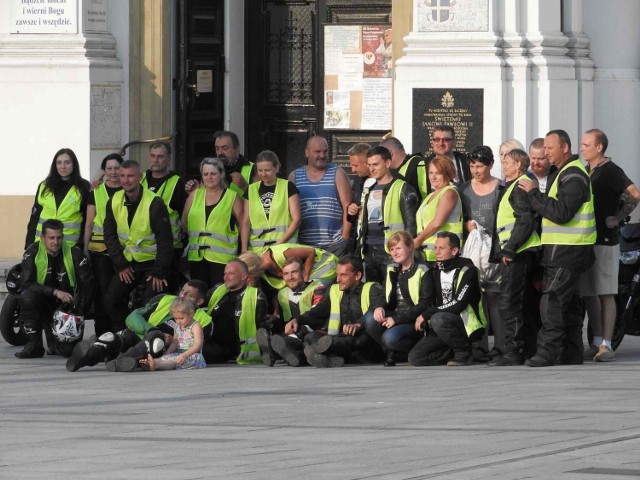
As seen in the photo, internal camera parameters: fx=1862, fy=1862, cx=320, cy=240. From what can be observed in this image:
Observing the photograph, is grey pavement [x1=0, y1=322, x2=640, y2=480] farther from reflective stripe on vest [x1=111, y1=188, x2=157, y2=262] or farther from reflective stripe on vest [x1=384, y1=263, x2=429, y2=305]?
reflective stripe on vest [x1=111, y1=188, x2=157, y2=262]

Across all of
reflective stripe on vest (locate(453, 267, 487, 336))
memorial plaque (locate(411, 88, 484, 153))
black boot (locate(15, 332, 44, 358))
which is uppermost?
memorial plaque (locate(411, 88, 484, 153))

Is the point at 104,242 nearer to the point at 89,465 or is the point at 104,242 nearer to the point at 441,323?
the point at 441,323

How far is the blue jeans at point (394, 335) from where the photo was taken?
14.1 meters

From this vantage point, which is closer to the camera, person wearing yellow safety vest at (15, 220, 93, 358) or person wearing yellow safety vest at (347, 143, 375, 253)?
person wearing yellow safety vest at (15, 220, 93, 358)

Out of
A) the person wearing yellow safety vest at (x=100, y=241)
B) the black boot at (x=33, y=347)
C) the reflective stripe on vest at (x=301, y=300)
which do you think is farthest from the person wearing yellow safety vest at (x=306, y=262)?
the black boot at (x=33, y=347)

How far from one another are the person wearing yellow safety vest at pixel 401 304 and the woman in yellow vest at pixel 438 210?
26 cm

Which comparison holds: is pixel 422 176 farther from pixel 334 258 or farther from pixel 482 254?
pixel 482 254

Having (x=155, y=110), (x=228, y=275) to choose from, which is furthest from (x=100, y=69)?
(x=228, y=275)

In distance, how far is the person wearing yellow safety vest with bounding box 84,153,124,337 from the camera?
50.8 ft

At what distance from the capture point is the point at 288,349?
14195mm

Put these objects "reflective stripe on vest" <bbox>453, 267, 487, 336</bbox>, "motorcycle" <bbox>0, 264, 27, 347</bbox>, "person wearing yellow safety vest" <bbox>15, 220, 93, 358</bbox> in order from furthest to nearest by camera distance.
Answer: "motorcycle" <bbox>0, 264, 27, 347</bbox> < "person wearing yellow safety vest" <bbox>15, 220, 93, 358</bbox> < "reflective stripe on vest" <bbox>453, 267, 487, 336</bbox>

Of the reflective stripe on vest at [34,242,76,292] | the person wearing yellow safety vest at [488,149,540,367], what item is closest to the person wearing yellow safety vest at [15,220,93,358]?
the reflective stripe on vest at [34,242,76,292]

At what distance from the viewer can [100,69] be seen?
20000 millimetres

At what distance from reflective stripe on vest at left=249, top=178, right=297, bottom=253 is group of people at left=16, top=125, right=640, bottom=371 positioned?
1 centimetres
